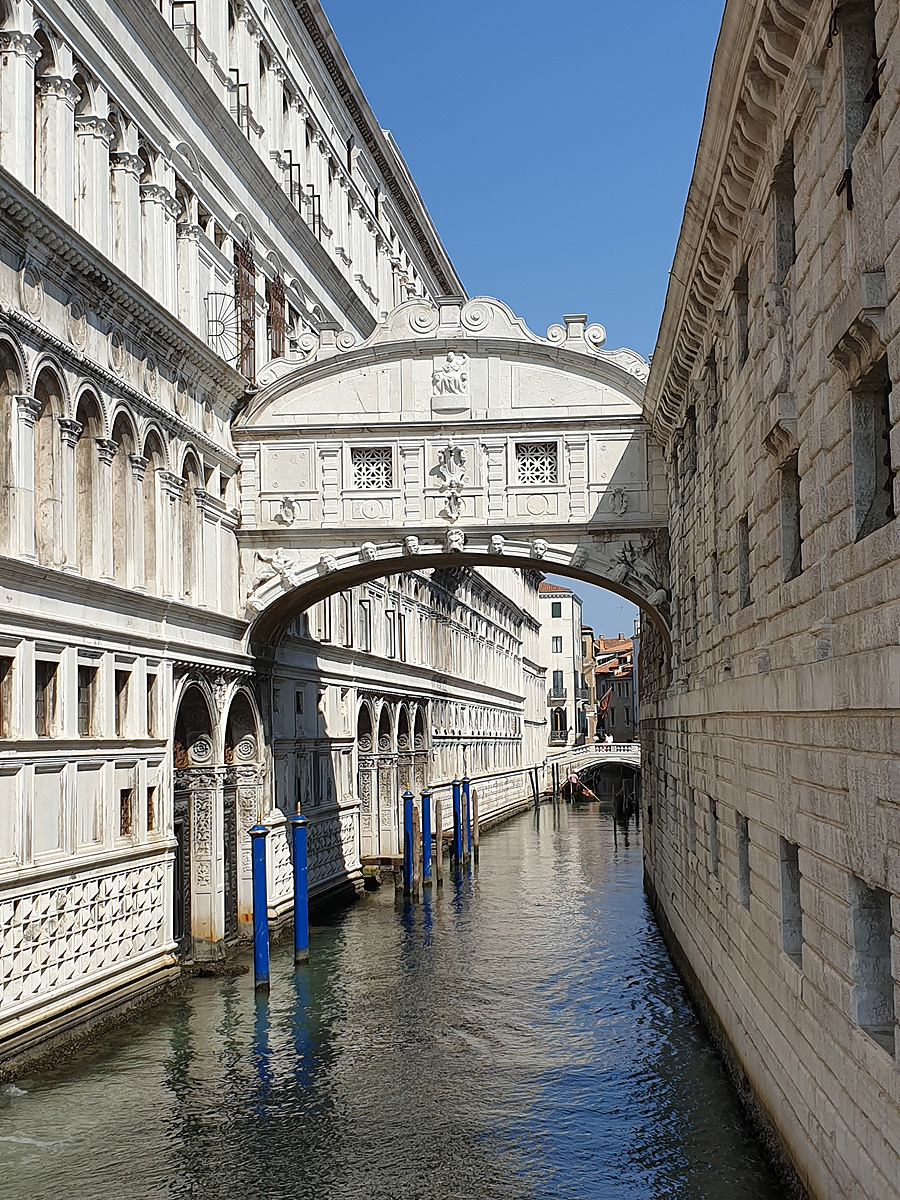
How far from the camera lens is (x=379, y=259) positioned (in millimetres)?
32312

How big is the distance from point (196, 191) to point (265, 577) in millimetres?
5109

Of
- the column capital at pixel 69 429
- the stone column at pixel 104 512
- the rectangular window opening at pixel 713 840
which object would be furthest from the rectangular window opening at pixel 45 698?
the rectangular window opening at pixel 713 840

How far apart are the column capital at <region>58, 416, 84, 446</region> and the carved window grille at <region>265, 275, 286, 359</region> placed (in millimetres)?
8173

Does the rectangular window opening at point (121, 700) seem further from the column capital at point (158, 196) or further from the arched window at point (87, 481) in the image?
the column capital at point (158, 196)

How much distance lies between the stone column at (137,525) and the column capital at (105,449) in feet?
2.51

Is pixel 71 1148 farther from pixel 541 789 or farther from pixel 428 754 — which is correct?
pixel 541 789

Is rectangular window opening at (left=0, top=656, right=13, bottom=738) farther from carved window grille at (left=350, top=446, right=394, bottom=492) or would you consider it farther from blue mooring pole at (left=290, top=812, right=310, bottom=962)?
carved window grille at (left=350, top=446, right=394, bottom=492)

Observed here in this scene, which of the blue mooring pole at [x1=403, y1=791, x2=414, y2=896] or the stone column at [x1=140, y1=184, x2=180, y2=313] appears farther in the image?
the blue mooring pole at [x1=403, y1=791, x2=414, y2=896]

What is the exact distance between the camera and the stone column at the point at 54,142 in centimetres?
1353

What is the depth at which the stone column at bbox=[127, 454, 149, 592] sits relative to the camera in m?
15.5

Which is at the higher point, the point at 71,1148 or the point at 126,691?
the point at 126,691

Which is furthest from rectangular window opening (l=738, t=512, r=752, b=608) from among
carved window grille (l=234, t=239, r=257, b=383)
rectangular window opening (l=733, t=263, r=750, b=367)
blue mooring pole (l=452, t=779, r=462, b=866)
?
blue mooring pole (l=452, t=779, r=462, b=866)

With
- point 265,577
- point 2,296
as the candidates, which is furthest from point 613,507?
point 2,296

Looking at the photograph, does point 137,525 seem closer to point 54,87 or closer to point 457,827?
point 54,87
